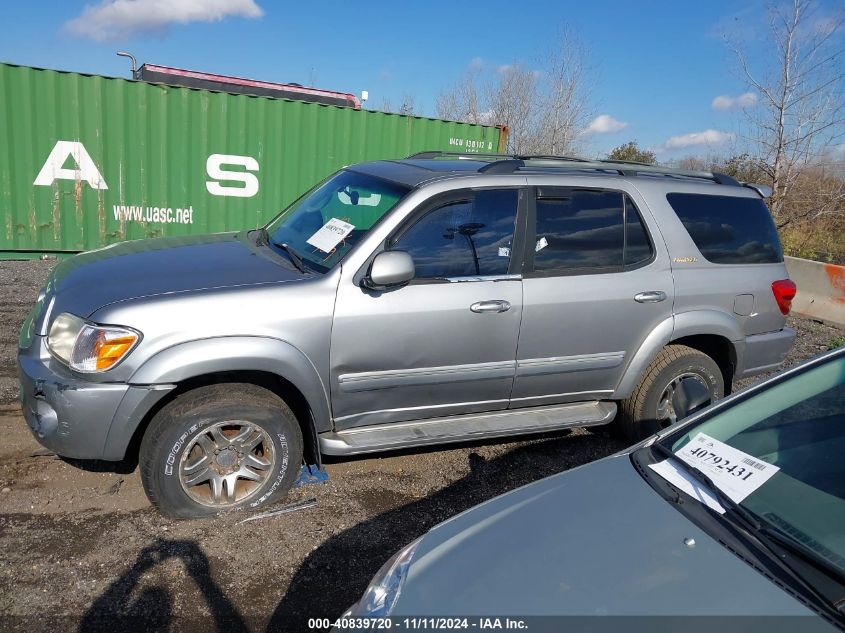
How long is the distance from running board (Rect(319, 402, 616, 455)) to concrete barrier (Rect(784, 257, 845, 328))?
19.9 ft

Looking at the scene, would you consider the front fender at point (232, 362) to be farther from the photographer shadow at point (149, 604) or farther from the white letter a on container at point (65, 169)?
the white letter a on container at point (65, 169)

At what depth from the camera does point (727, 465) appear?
2.23 m

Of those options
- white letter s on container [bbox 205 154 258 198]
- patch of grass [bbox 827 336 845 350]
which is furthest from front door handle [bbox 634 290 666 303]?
white letter s on container [bbox 205 154 258 198]

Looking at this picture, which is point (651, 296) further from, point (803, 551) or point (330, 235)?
point (803, 551)

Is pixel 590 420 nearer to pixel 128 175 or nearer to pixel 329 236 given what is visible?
pixel 329 236

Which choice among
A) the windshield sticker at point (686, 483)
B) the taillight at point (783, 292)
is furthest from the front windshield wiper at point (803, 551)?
the taillight at point (783, 292)

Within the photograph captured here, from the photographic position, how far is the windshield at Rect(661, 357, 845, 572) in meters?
1.94

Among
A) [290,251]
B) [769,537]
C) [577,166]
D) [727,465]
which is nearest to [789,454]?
[727,465]

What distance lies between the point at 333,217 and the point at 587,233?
1.62 m

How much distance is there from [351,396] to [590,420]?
1.62 meters

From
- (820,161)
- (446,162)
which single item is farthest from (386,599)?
(820,161)

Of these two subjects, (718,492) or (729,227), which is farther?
(729,227)

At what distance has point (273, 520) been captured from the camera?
3471 millimetres

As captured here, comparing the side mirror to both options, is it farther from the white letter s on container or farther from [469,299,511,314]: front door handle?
the white letter s on container
